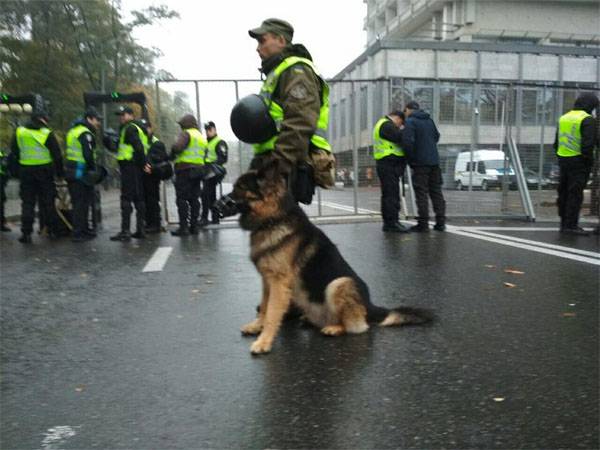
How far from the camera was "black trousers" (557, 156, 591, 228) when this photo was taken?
8.95 metres

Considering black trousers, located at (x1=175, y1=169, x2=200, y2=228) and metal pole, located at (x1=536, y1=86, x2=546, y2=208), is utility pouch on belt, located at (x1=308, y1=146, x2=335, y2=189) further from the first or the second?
metal pole, located at (x1=536, y1=86, x2=546, y2=208)

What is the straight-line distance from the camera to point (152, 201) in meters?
10.7

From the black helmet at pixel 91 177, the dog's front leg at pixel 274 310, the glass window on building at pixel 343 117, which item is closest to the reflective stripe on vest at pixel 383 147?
the glass window on building at pixel 343 117

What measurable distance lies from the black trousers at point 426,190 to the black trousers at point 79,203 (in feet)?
17.7

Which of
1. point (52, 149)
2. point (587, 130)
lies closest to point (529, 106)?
point (587, 130)

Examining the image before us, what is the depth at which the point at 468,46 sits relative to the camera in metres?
34.4

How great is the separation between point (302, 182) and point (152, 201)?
Answer: 7.31 metres

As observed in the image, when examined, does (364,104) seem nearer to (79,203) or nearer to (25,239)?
(79,203)

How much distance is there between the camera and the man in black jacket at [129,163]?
9328 millimetres

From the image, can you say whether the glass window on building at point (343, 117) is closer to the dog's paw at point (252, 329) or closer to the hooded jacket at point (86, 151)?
the hooded jacket at point (86, 151)

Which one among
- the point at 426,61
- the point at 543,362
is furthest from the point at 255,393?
the point at 426,61

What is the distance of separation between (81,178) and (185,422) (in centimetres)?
743

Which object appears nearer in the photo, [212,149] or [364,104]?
[212,149]

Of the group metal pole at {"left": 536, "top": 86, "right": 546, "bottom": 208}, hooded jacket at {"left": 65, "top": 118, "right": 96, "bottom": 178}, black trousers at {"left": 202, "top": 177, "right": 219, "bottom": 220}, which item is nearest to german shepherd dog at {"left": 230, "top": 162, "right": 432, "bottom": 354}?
hooded jacket at {"left": 65, "top": 118, "right": 96, "bottom": 178}
